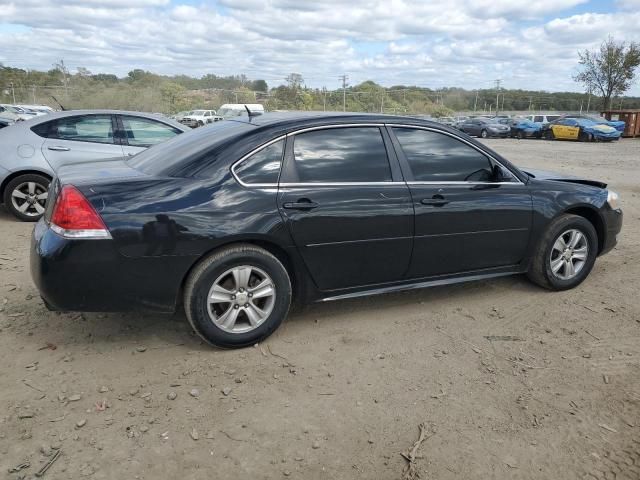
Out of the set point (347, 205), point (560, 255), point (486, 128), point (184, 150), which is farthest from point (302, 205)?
point (486, 128)

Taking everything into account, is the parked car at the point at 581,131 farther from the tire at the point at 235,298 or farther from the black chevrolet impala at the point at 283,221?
the tire at the point at 235,298

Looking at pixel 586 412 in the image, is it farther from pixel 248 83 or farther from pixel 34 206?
pixel 248 83

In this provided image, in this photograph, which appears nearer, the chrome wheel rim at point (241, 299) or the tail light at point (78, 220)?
the tail light at point (78, 220)

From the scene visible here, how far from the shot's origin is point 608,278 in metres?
→ 5.11

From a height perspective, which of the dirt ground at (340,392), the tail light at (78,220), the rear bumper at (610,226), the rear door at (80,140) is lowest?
the dirt ground at (340,392)

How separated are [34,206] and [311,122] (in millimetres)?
4942

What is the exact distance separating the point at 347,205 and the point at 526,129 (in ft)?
103

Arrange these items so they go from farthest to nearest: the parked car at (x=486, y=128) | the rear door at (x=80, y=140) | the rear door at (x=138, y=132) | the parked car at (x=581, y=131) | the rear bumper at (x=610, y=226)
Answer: the parked car at (x=486, y=128)
the parked car at (x=581, y=131)
the rear door at (x=138, y=132)
the rear door at (x=80, y=140)
the rear bumper at (x=610, y=226)

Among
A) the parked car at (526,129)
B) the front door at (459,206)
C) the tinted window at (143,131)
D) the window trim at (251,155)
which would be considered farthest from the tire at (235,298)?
the parked car at (526,129)

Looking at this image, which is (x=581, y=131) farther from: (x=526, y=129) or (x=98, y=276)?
(x=98, y=276)

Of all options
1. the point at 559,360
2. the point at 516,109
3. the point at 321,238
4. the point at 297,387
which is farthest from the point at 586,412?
the point at 516,109

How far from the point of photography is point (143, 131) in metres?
7.48

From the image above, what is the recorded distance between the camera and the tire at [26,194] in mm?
6902

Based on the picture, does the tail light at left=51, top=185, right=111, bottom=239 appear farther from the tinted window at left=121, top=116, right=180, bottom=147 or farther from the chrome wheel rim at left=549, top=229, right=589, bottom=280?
the tinted window at left=121, top=116, right=180, bottom=147
